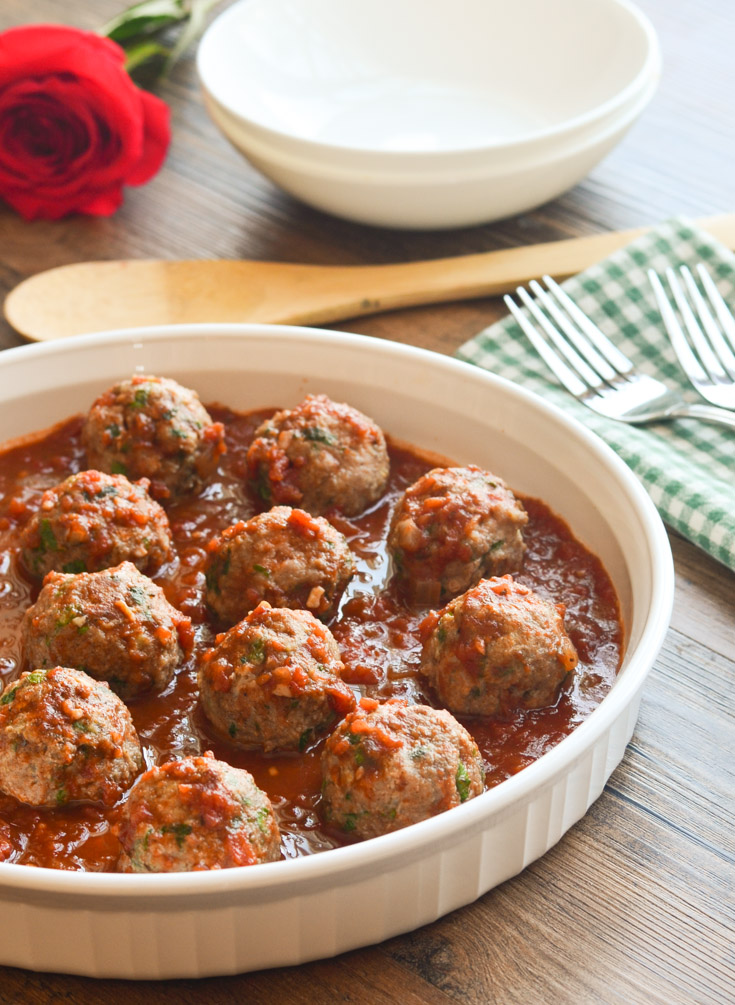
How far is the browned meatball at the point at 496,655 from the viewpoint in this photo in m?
2.92

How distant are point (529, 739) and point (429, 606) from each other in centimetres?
54

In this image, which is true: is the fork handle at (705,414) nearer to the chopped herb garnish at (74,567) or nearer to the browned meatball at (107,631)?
the browned meatball at (107,631)

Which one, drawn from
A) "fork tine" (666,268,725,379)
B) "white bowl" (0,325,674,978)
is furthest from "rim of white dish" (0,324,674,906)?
"fork tine" (666,268,725,379)

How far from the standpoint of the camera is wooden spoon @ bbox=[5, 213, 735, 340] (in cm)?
448

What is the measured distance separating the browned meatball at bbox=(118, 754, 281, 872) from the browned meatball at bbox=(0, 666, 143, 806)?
0.17 m

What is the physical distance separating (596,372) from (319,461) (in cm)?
114

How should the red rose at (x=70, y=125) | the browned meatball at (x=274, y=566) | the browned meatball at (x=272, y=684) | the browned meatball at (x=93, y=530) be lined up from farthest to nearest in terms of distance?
the red rose at (x=70, y=125), the browned meatball at (x=93, y=530), the browned meatball at (x=274, y=566), the browned meatball at (x=272, y=684)

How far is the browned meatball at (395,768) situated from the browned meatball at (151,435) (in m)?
1.20

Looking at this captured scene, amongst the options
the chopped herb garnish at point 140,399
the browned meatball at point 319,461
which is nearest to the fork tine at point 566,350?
the browned meatball at point 319,461

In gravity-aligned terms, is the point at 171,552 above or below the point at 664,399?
below

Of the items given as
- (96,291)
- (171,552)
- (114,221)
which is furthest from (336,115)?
(171,552)

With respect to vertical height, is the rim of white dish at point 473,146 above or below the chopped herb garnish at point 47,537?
above

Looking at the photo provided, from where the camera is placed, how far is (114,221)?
5.21 meters

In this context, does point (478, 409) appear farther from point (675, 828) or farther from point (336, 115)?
point (336, 115)
